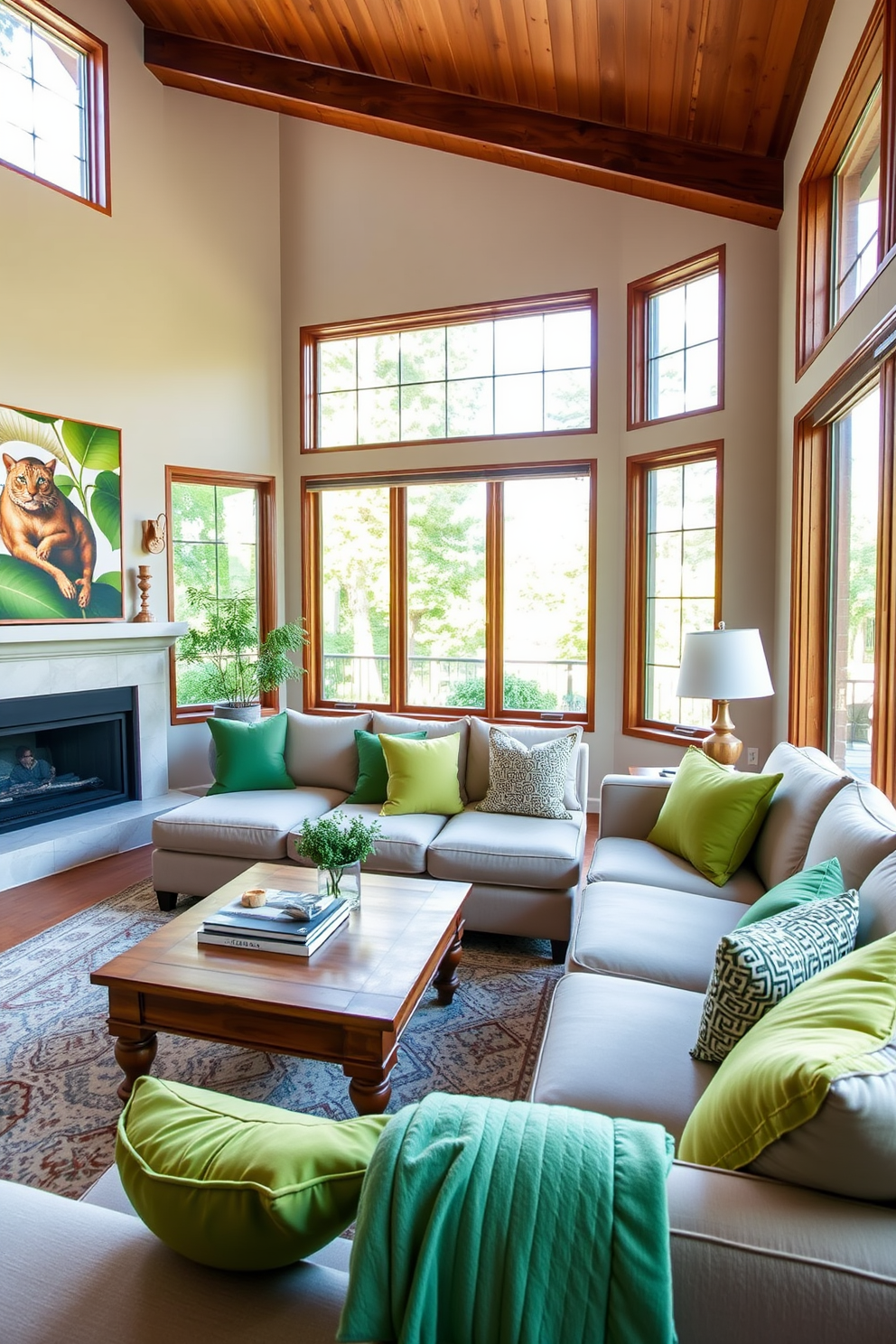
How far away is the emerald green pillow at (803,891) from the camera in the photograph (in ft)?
5.86

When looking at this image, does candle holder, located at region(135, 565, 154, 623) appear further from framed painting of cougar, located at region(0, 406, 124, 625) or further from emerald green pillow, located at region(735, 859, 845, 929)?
emerald green pillow, located at region(735, 859, 845, 929)

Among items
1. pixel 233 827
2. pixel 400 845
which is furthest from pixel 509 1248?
pixel 233 827

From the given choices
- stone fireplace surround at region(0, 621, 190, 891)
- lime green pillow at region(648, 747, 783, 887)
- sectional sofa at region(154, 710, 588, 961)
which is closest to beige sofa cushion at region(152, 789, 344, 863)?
sectional sofa at region(154, 710, 588, 961)

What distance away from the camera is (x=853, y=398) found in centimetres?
321

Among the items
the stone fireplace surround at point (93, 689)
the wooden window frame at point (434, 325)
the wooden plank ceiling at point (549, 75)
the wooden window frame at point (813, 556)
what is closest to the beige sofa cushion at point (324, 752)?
the stone fireplace surround at point (93, 689)

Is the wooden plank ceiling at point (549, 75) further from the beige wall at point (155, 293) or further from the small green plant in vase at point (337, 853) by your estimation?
the small green plant in vase at point (337, 853)

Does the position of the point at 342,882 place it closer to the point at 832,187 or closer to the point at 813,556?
the point at 813,556

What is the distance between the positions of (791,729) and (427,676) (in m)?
2.70

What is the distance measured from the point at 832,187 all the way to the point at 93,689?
469 centimetres

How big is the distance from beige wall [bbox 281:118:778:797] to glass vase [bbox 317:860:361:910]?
2.83 m

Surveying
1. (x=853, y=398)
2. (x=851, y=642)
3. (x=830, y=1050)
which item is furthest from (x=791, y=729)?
(x=830, y=1050)

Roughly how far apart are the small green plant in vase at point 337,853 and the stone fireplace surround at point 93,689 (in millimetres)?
2339

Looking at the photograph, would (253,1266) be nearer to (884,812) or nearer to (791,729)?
(884,812)

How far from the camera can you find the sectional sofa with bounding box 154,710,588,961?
3.16 metres
